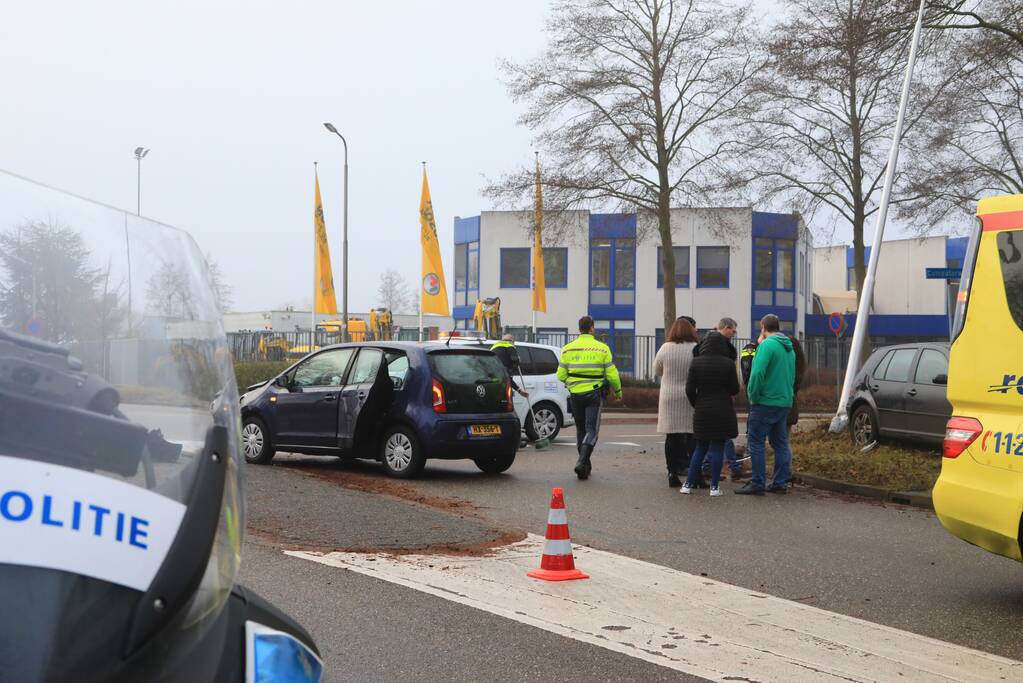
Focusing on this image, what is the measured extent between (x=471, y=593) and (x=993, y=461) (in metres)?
3.14

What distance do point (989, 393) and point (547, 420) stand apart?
41.9 ft

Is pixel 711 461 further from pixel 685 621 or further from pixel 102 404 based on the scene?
pixel 102 404

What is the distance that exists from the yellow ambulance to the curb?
15.2ft

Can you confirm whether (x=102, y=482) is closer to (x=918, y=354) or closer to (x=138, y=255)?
(x=138, y=255)

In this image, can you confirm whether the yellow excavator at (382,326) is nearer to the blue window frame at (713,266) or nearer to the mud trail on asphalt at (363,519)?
the blue window frame at (713,266)

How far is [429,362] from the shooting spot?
1341 cm

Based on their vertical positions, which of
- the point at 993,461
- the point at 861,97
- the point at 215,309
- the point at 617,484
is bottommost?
the point at 617,484

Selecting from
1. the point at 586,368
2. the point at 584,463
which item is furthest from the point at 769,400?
the point at 584,463

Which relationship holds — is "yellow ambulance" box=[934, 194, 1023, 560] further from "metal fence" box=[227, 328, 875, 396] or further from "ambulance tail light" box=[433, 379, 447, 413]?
"metal fence" box=[227, 328, 875, 396]

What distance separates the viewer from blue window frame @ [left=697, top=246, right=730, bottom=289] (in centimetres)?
4975

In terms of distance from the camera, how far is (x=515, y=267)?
51531 mm

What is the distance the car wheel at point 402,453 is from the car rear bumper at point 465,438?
140 millimetres

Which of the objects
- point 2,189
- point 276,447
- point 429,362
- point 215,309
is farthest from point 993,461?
point 276,447

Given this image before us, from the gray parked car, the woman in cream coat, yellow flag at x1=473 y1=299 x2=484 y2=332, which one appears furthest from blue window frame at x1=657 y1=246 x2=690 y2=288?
the woman in cream coat
